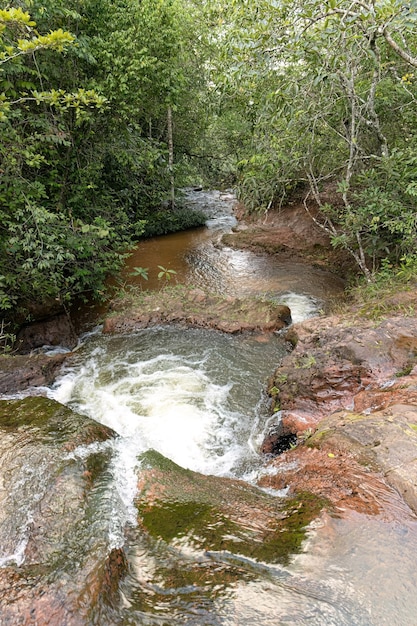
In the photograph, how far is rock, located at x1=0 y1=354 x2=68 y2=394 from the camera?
5.53 metres

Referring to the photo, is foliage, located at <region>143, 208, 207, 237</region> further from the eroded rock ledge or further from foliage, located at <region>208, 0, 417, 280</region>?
the eroded rock ledge

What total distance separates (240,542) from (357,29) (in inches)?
266

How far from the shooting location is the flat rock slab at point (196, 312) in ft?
23.7

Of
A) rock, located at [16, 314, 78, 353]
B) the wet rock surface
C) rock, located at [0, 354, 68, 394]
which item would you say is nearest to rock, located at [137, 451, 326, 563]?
the wet rock surface

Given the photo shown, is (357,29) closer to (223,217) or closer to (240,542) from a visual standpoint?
(240,542)

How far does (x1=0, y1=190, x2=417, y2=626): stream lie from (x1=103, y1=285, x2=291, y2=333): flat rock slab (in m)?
1.61

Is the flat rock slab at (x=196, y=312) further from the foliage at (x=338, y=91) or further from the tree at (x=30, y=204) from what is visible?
the foliage at (x=338, y=91)

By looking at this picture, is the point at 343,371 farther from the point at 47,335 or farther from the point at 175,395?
the point at 47,335

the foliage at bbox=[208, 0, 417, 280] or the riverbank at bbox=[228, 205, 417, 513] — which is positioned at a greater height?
the foliage at bbox=[208, 0, 417, 280]

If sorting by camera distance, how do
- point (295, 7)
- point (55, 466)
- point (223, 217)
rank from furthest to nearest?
point (223, 217) → point (295, 7) → point (55, 466)

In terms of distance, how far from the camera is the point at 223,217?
16.5 metres

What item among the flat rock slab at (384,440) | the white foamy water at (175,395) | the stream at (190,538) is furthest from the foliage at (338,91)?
the stream at (190,538)

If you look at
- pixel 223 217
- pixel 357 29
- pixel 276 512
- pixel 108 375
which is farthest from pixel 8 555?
pixel 223 217

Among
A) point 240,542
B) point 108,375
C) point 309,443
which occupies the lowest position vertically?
point 108,375
